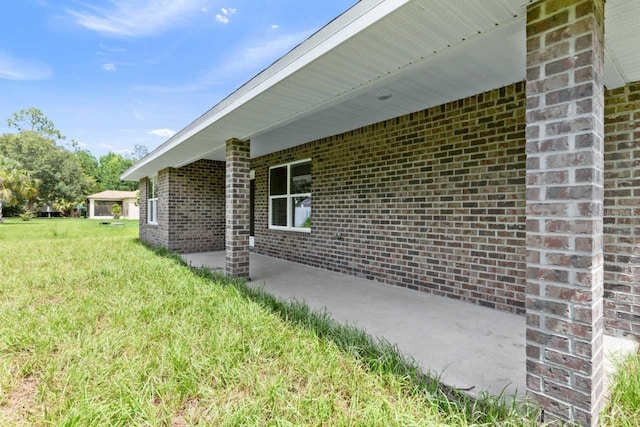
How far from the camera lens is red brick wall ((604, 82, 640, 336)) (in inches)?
128

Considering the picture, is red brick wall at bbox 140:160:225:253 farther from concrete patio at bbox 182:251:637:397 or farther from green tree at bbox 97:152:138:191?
green tree at bbox 97:152:138:191

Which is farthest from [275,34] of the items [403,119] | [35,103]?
[35,103]

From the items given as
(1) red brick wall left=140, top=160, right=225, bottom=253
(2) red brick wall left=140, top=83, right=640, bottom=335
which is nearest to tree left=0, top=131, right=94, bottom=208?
(1) red brick wall left=140, top=160, right=225, bottom=253

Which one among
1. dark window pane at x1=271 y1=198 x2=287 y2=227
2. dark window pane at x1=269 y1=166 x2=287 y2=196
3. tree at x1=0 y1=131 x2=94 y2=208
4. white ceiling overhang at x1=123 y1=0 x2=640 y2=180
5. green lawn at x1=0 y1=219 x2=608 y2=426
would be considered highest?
tree at x1=0 y1=131 x2=94 y2=208

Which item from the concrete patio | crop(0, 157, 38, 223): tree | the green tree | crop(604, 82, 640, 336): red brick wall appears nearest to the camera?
the concrete patio

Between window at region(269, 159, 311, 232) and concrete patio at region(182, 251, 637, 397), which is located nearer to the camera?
concrete patio at region(182, 251, 637, 397)

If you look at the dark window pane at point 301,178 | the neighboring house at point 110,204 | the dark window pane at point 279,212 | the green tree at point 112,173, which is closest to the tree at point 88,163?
the green tree at point 112,173

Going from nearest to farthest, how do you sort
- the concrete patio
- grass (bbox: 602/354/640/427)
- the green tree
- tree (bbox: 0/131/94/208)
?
1. grass (bbox: 602/354/640/427)
2. the concrete patio
3. tree (bbox: 0/131/94/208)
4. the green tree

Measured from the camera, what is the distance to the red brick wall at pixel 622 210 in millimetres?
3250

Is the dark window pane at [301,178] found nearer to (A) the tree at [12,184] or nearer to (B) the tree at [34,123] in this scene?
(A) the tree at [12,184]

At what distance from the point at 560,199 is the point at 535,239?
28 centimetres

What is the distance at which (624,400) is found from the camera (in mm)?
2068

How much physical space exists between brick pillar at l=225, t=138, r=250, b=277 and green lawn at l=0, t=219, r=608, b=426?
1489 mm

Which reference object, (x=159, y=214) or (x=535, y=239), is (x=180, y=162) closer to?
(x=159, y=214)
